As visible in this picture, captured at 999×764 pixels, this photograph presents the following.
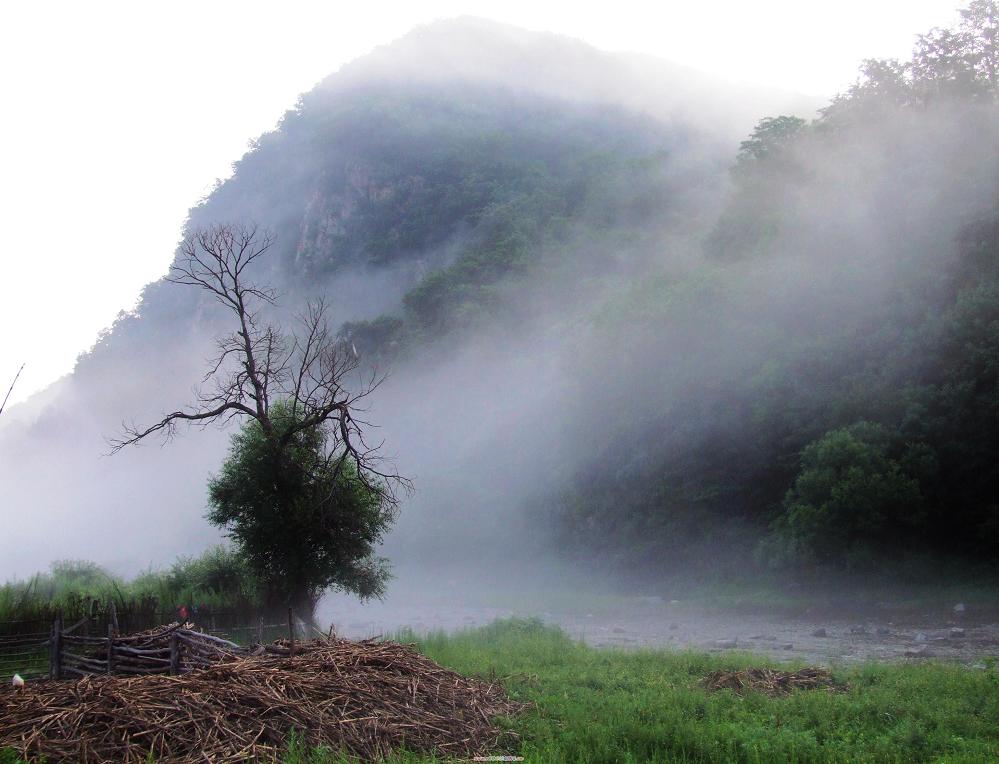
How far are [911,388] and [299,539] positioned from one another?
75.3 ft

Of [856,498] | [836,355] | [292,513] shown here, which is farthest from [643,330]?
[292,513]

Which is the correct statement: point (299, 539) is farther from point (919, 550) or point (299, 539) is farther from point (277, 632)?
point (919, 550)

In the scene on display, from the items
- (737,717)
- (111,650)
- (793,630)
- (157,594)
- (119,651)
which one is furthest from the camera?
(793,630)

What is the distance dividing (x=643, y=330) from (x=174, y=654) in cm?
3824

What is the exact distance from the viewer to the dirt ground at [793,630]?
63.9ft

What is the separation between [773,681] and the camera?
44.0ft

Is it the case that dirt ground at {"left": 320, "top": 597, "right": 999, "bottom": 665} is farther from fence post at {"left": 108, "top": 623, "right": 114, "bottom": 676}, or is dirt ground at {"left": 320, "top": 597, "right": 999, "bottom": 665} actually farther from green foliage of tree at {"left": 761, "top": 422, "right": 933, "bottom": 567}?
fence post at {"left": 108, "top": 623, "right": 114, "bottom": 676}

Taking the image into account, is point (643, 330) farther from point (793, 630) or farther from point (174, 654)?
point (174, 654)

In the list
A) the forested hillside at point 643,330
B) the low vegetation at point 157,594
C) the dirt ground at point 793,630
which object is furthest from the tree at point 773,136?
the low vegetation at point 157,594

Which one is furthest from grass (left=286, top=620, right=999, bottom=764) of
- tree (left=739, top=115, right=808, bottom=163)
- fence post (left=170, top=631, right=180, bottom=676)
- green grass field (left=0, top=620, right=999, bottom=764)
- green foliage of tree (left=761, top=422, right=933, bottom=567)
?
tree (left=739, top=115, right=808, bottom=163)

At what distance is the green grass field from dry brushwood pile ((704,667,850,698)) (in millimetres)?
296

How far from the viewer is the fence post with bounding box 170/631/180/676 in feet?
41.3

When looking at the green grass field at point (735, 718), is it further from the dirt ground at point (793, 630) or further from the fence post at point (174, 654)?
the dirt ground at point (793, 630)

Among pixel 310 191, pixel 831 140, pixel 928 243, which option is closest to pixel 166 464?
pixel 310 191
